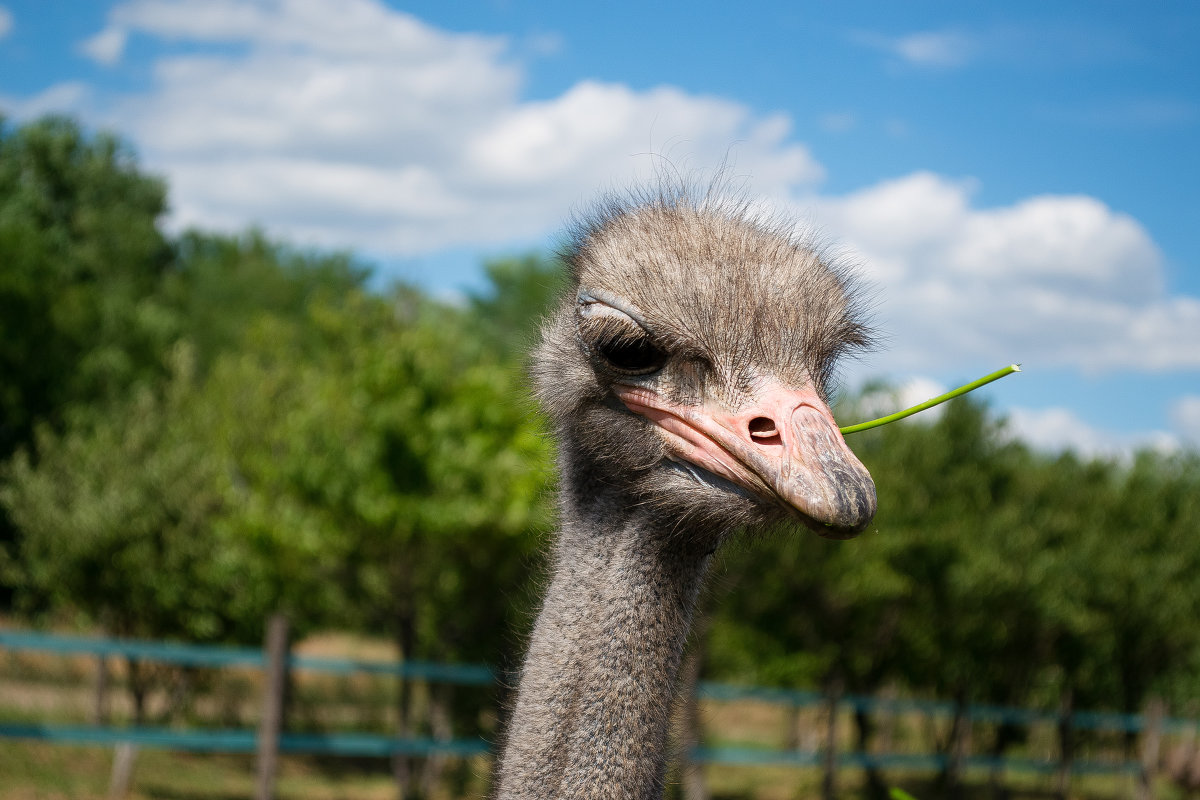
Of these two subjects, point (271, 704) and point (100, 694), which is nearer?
point (271, 704)

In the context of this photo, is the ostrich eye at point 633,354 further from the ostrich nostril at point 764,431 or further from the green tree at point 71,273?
the green tree at point 71,273

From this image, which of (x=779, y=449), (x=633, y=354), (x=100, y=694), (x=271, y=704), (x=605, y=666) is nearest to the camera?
(x=779, y=449)

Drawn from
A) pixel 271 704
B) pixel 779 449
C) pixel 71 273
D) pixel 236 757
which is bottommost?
pixel 236 757

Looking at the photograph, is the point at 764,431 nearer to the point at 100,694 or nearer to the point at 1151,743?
the point at 100,694

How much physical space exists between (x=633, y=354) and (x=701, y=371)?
5.5 inches

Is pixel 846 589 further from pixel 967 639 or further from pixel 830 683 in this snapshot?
pixel 967 639

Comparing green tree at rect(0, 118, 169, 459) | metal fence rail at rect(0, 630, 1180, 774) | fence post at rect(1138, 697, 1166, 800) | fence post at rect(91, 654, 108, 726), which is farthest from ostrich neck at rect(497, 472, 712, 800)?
green tree at rect(0, 118, 169, 459)

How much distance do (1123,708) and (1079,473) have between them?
16.4ft

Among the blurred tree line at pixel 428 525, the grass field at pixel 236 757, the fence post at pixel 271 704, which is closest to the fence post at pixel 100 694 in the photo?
the grass field at pixel 236 757

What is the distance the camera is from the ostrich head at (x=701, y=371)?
1.82 meters

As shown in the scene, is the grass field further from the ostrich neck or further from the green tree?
the ostrich neck

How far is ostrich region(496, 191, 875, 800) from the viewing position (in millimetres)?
1840

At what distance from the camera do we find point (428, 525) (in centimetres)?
1123

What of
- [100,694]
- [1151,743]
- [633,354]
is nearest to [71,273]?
[100,694]
